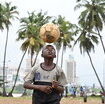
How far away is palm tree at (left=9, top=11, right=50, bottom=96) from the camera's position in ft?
168

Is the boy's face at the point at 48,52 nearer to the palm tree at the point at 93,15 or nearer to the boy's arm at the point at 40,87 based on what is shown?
the boy's arm at the point at 40,87

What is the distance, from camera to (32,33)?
168ft

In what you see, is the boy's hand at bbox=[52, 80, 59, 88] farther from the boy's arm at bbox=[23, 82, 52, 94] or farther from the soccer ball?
the soccer ball

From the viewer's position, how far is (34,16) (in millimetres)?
54781

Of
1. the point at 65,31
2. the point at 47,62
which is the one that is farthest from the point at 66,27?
the point at 47,62

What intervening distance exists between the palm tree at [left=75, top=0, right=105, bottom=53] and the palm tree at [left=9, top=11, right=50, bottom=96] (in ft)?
17.1

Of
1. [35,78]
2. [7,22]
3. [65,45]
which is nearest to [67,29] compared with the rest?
[65,45]

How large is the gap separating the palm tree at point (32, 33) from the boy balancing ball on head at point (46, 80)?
4515 centimetres

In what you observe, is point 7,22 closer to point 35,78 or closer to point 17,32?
point 17,32

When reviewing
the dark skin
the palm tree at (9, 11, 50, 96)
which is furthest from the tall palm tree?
the dark skin

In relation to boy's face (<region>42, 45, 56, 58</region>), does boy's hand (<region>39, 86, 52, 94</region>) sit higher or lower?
lower

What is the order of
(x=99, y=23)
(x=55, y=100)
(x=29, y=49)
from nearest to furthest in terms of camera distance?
(x=55, y=100)
(x=99, y=23)
(x=29, y=49)

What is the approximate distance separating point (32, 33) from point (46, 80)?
4685 cm

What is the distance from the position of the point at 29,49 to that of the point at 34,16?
4.53 m
